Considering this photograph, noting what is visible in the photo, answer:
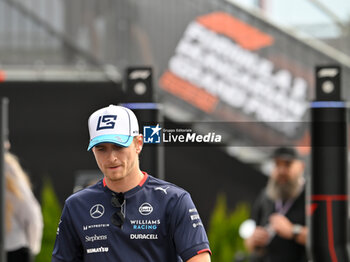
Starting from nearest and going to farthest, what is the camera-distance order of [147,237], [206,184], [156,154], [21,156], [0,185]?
1. [147,237]
2. [156,154]
3. [206,184]
4. [0,185]
5. [21,156]

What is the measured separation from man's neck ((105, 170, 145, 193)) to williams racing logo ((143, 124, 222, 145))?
0.69m

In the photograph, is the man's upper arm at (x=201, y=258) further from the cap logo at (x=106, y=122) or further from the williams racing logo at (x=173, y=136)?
the williams racing logo at (x=173, y=136)

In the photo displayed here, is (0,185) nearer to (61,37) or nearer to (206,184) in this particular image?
(206,184)

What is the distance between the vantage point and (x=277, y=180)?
5.28 m

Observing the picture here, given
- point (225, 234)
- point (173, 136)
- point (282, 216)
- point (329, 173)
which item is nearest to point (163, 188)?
point (173, 136)

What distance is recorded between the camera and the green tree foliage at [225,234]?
8.38 metres

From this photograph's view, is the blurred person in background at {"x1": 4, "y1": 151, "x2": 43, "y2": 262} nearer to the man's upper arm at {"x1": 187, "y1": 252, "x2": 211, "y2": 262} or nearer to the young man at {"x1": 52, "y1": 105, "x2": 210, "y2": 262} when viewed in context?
the young man at {"x1": 52, "y1": 105, "x2": 210, "y2": 262}

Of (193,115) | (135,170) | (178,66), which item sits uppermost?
Answer: (178,66)

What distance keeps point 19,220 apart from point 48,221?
109 inches

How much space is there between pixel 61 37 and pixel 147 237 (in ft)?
25.7

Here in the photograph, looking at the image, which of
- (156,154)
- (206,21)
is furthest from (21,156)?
(156,154)

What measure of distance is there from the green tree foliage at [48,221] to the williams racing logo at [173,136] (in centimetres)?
532

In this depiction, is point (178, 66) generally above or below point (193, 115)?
above

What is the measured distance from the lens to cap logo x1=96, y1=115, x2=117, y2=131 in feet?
9.77
